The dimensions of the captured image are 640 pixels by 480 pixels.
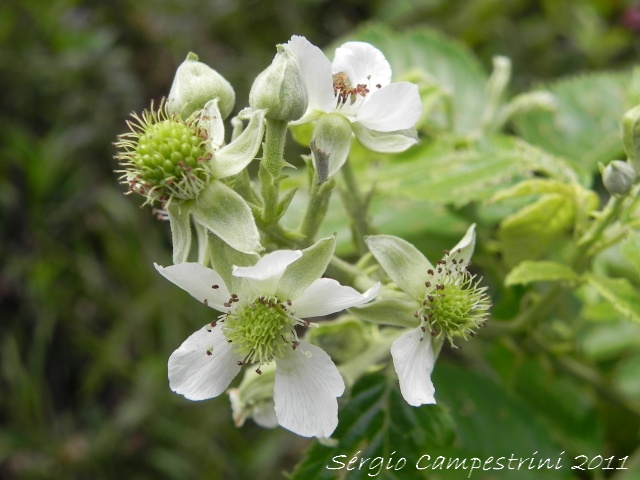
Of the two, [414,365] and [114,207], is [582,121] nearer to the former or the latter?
[414,365]

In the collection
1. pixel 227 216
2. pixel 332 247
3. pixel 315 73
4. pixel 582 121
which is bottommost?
pixel 582 121

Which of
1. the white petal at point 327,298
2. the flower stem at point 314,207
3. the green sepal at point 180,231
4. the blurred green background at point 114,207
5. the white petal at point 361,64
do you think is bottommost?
the blurred green background at point 114,207

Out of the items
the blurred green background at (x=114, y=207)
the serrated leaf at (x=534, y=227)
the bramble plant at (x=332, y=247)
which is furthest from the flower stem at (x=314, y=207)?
the blurred green background at (x=114, y=207)

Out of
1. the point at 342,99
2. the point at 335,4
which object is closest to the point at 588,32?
the point at 335,4

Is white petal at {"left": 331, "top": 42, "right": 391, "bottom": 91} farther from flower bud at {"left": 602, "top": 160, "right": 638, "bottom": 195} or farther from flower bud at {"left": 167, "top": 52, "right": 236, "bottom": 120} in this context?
flower bud at {"left": 602, "top": 160, "right": 638, "bottom": 195}

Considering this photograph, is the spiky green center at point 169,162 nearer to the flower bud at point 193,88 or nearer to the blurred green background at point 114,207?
the flower bud at point 193,88

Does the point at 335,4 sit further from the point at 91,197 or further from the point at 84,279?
the point at 84,279

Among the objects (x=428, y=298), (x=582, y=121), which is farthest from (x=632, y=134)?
(x=582, y=121)
